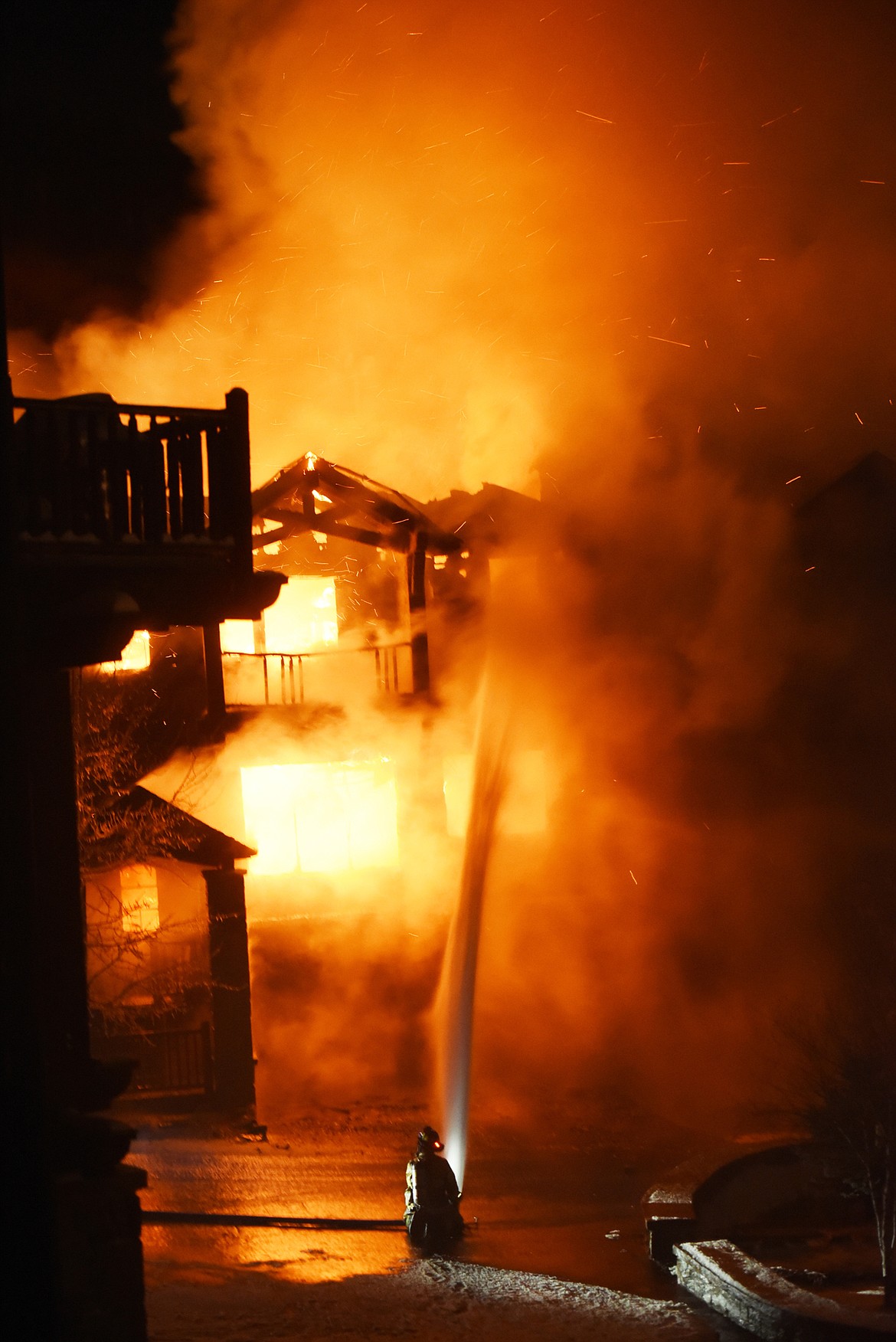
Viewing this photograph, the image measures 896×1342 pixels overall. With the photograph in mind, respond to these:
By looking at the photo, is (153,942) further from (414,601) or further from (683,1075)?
(683,1075)

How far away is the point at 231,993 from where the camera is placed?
16.3 m

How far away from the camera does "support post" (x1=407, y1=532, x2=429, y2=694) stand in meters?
19.8

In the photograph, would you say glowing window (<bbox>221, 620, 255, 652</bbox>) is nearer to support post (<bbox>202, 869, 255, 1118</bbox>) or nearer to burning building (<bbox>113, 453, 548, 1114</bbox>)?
burning building (<bbox>113, 453, 548, 1114</bbox>)

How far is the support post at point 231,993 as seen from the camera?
1595 cm

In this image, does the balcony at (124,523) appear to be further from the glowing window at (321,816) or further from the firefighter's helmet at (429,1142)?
the glowing window at (321,816)

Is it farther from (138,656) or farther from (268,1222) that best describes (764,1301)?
(138,656)

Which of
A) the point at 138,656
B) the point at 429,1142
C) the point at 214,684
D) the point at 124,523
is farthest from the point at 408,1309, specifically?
the point at 138,656

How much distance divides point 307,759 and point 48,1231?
1389 cm

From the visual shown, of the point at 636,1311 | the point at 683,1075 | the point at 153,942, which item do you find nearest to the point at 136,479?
the point at 636,1311

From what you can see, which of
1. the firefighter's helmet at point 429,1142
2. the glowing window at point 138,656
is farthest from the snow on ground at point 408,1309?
the glowing window at point 138,656

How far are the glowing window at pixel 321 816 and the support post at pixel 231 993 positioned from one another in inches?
100

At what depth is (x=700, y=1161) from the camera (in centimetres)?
1259

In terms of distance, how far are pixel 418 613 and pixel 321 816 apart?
3.34 metres

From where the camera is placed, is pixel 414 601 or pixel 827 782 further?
pixel 827 782
